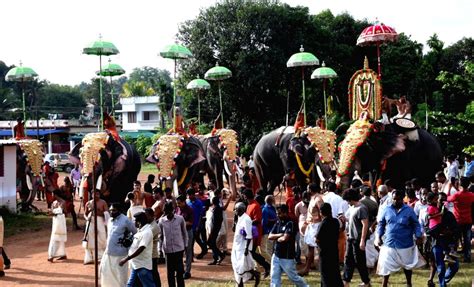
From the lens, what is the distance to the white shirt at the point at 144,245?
7.82 m

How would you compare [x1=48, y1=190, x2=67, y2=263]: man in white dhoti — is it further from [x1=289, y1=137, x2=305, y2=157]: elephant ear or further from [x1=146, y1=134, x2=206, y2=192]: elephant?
[x1=289, y1=137, x2=305, y2=157]: elephant ear

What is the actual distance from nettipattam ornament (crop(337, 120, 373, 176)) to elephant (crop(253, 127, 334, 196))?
2.45 m

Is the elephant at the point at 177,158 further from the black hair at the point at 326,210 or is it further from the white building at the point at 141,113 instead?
the white building at the point at 141,113

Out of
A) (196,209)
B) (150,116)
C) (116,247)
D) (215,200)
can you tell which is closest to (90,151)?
(215,200)

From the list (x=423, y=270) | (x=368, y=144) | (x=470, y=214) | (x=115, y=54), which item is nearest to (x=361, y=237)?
(x=423, y=270)

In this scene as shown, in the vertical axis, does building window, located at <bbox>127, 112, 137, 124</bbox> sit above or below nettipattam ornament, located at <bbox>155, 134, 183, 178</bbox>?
above

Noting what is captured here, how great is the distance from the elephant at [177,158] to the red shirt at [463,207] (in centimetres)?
685

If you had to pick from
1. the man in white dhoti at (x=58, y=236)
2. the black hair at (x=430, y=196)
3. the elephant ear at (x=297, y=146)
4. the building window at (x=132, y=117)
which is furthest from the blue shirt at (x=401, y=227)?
the building window at (x=132, y=117)

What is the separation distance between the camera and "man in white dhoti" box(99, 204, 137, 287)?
840 cm

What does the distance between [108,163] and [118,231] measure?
686 cm

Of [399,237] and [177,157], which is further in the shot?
[177,157]

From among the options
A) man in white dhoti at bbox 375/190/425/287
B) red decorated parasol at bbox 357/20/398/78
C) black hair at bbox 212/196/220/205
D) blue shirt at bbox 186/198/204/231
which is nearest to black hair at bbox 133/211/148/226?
blue shirt at bbox 186/198/204/231

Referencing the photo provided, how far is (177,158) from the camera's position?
15.7 meters

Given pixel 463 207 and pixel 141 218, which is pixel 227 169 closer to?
pixel 463 207
